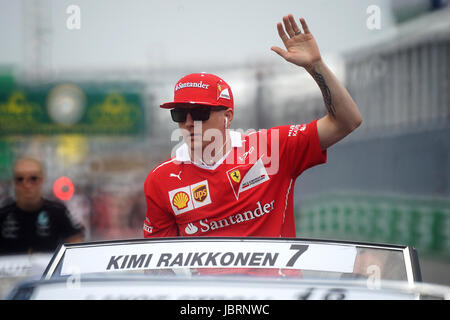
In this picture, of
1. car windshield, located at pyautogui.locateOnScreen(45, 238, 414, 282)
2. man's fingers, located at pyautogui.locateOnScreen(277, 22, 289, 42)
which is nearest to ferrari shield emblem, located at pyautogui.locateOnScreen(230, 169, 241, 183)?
man's fingers, located at pyautogui.locateOnScreen(277, 22, 289, 42)

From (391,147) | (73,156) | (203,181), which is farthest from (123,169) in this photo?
(203,181)

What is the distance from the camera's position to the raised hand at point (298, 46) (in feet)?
10.9

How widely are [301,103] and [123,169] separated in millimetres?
17078

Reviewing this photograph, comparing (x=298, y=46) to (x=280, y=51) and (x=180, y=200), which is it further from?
(x=180, y=200)

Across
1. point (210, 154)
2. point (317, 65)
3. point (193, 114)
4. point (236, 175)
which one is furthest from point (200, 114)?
point (317, 65)

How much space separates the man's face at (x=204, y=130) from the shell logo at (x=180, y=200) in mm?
243

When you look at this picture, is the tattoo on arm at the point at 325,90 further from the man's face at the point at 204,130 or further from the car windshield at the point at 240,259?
the car windshield at the point at 240,259

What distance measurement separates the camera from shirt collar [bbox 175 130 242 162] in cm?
367

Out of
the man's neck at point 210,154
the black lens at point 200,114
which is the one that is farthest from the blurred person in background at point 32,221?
the black lens at point 200,114

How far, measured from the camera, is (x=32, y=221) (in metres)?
6.10

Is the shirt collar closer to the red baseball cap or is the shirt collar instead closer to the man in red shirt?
the man in red shirt

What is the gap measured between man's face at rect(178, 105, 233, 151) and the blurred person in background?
9.56ft

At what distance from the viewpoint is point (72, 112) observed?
2231 centimetres

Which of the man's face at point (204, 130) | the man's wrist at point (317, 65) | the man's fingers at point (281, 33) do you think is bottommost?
the man's face at point (204, 130)
